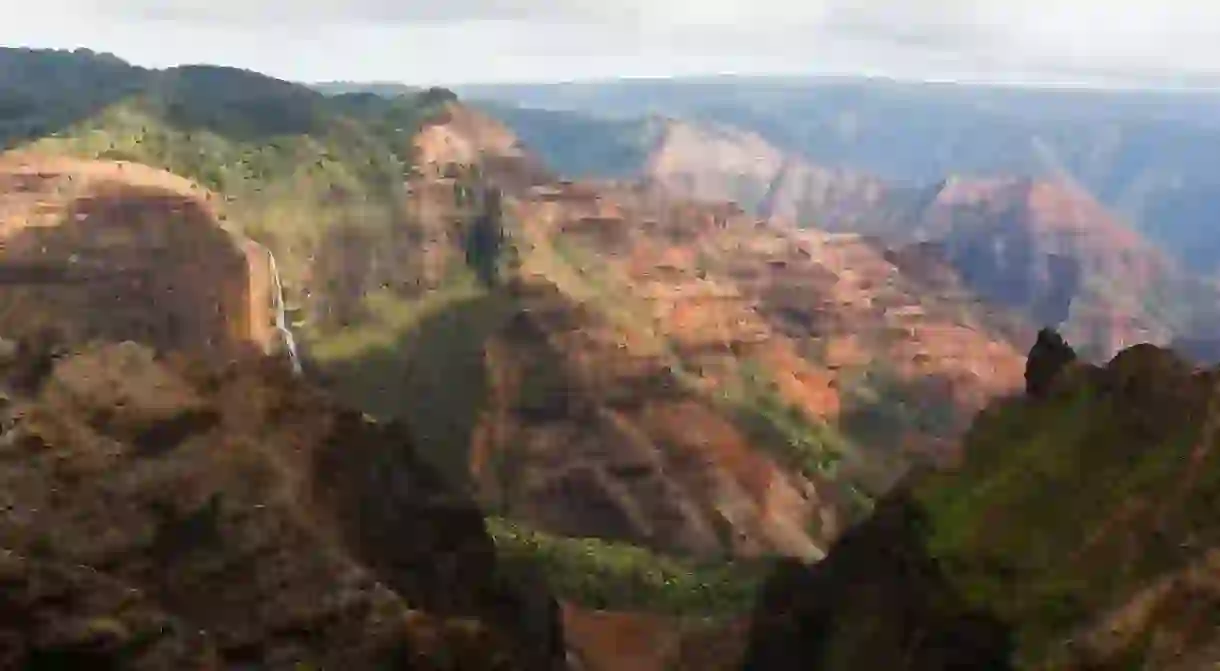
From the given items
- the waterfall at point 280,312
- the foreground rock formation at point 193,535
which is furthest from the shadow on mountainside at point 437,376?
the foreground rock formation at point 193,535

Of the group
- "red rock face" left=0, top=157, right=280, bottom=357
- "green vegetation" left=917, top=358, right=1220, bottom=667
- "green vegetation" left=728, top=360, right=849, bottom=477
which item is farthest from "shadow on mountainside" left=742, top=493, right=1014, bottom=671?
"red rock face" left=0, top=157, right=280, bottom=357

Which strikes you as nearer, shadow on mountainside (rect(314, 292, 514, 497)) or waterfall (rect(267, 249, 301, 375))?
shadow on mountainside (rect(314, 292, 514, 497))

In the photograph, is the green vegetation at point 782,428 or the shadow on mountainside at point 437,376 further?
the green vegetation at point 782,428

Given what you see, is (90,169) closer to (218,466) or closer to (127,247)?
(127,247)

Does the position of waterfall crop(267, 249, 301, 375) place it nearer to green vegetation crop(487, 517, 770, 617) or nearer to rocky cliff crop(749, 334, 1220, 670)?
green vegetation crop(487, 517, 770, 617)

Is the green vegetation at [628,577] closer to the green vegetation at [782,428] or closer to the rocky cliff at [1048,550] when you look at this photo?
the rocky cliff at [1048,550]

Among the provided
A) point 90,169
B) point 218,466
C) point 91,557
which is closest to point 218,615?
point 91,557

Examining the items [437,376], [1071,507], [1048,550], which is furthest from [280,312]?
[1048,550]
